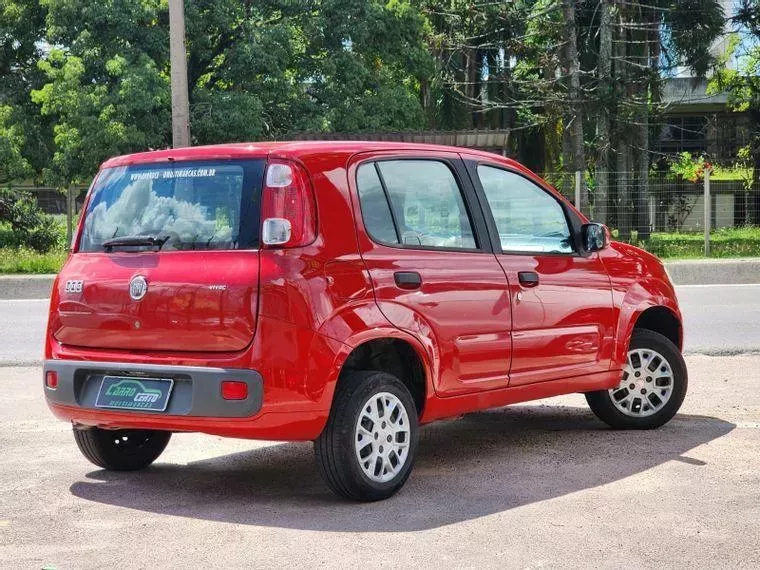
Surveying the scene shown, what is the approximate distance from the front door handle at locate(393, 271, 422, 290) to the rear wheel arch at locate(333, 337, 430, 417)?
26cm

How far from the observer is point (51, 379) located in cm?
625

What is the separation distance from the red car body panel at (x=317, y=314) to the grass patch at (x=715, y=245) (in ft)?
55.3

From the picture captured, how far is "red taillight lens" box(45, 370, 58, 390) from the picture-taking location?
6.21 metres

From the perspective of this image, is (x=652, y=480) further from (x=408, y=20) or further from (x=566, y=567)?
(x=408, y=20)

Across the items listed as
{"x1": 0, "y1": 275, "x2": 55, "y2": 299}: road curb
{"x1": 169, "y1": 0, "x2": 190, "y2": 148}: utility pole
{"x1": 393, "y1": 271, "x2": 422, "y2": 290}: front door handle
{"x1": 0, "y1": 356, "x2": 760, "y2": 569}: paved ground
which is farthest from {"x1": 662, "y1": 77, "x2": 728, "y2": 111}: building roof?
{"x1": 393, "y1": 271, "x2": 422, "y2": 290}: front door handle

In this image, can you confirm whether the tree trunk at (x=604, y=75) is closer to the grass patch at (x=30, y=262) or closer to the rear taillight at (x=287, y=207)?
the grass patch at (x=30, y=262)

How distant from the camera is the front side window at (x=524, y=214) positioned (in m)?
6.97

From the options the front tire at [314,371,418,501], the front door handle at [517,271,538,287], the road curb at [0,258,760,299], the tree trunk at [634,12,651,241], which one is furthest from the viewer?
the tree trunk at [634,12,651,241]

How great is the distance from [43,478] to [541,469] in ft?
8.68

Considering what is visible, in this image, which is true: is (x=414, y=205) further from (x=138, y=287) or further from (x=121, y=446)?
(x=121, y=446)

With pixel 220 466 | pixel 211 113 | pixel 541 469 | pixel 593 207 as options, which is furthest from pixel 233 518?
pixel 211 113

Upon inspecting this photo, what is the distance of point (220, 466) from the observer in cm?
701

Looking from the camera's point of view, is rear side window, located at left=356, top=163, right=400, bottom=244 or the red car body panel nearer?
the red car body panel

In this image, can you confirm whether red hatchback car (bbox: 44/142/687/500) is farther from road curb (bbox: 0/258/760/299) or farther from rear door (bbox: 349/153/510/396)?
road curb (bbox: 0/258/760/299)
